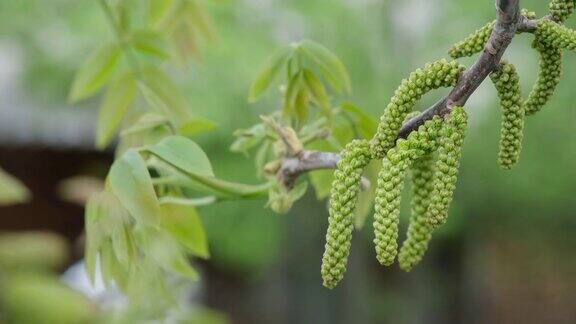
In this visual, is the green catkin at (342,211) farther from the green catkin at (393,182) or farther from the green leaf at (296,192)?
the green leaf at (296,192)

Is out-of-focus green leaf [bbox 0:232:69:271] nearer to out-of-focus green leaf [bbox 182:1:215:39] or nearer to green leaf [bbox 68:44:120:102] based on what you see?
green leaf [bbox 68:44:120:102]

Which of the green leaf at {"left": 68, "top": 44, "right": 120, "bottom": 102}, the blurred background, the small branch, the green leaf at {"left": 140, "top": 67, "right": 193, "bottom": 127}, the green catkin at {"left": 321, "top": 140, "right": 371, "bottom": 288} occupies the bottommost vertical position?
the green catkin at {"left": 321, "top": 140, "right": 371, "bottom": 288}

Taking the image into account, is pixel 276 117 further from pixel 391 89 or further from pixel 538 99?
pixel 391 89

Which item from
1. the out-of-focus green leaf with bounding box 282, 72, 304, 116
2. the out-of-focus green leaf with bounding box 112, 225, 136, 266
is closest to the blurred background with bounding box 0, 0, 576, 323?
the out-of-focus green leaf with bounding box 282, 72, 304, 116

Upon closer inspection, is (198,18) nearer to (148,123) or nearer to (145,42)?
(145,42)

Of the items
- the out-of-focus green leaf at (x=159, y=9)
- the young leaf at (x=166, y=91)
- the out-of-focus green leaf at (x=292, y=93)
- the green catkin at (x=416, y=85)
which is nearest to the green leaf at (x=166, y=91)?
the young leaf at (x=166, y=91)
